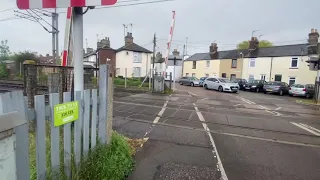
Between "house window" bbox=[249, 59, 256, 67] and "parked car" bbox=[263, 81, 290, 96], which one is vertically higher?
"house window" bbox=[249, 59, 256, 67]

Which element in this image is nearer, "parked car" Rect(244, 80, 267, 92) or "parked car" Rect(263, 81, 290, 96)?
"parked car" Rect(263, 81, 290, 96)

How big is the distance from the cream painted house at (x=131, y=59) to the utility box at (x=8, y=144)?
33.3 m

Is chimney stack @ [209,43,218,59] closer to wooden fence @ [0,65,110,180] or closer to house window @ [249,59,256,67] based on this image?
house window @ [249,59,256,67]

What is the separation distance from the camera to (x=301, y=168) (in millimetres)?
4086

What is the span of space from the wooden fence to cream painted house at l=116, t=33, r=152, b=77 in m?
31.7

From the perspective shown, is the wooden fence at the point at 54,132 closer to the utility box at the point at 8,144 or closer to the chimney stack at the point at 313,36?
the utility box at the point at 8,144

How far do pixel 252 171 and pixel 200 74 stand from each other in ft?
134

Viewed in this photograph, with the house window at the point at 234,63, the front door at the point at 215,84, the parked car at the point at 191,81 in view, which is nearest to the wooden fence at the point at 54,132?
the front door at the point at 215,84

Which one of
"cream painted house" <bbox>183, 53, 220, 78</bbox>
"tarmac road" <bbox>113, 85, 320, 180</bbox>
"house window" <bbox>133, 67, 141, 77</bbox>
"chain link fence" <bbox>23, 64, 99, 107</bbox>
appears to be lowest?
"tarmac road" <bbox>113, 85, 320, 180</bbox>

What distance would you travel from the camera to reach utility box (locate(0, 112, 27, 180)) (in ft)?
4.86

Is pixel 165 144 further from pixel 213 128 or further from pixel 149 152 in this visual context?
pixel 213 128

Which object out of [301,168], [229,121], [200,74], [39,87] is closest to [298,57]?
[200,74]

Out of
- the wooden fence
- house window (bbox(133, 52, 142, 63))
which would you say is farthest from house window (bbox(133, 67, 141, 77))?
the wooden fence

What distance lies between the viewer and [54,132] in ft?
7.57
